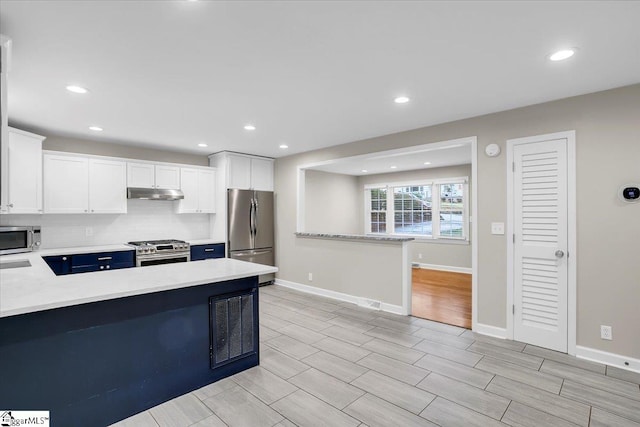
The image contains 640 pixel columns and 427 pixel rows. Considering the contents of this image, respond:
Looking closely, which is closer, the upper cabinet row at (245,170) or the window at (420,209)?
the upper cabinet row at (245,170)

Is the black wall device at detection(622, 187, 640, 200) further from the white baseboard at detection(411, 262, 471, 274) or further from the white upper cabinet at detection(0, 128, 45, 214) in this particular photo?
the white upper cabinet at detection(0, 128, 45, 214)

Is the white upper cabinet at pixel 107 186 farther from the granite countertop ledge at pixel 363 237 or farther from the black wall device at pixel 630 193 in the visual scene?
the black wall device at pixel 630 193

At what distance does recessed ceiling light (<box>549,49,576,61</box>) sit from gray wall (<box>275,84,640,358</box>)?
3.34ft

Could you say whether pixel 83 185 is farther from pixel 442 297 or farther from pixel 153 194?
pixel 442 297

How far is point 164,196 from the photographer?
4.89 m

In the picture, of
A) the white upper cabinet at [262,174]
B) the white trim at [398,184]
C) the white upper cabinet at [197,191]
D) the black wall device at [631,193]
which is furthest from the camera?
the white trim at [398,184]

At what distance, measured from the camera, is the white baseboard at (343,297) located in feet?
14.2

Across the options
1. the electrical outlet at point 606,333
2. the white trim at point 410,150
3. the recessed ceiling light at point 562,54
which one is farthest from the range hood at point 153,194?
the electrical outlet at point 606,333

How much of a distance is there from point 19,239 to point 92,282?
255cm

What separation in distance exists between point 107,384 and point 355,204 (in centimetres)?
746

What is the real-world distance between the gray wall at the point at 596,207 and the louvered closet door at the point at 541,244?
0.13 metres

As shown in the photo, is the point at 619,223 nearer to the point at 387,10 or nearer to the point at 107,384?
the point at 387,10

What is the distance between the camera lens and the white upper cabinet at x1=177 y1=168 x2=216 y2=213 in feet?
17.3

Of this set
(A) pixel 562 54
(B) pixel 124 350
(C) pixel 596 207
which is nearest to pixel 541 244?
(C) pixel 596 207
